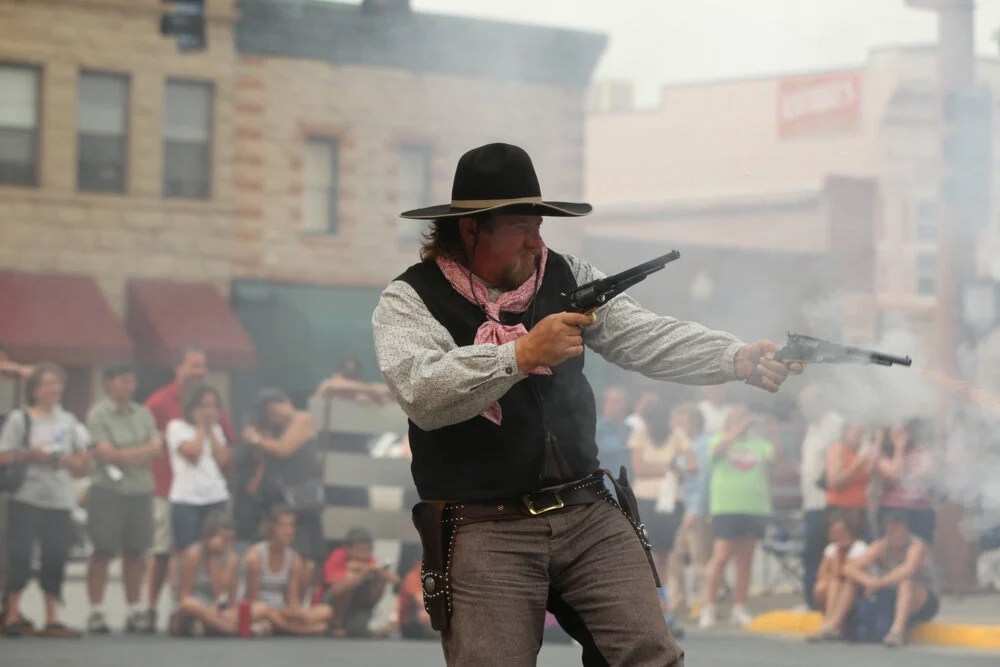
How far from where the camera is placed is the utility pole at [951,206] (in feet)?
34.2

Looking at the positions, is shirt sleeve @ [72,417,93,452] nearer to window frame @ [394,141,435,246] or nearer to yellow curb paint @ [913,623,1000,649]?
yellow curb paint @ [913,623,1000,649]

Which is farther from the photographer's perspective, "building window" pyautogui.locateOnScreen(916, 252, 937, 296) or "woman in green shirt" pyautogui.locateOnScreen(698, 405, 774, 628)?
"building window" pyautogui.locateOnScreen(916, 252, 937, 296)

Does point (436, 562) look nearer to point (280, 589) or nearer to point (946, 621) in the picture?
point (280, 589)

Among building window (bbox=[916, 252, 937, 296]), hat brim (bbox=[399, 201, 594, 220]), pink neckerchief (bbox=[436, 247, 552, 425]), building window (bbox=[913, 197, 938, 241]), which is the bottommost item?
pink neckerchief (bbox=[436, 247, 552, 425])

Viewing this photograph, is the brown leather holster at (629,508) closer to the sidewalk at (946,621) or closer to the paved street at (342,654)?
the paved street at (342,654)

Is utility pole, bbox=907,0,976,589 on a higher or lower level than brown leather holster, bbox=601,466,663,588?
higher

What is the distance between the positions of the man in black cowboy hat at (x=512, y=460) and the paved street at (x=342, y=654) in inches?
159

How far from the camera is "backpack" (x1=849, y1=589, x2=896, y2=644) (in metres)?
8.12

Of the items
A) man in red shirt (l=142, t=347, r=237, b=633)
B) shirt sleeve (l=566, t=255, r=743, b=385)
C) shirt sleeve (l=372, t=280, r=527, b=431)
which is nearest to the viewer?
shirt sleeve (l=372, t=280, r=527, b=431)

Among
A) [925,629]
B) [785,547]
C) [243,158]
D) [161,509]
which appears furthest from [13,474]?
[243,158]

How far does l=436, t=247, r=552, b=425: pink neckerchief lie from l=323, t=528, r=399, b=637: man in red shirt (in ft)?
16.9

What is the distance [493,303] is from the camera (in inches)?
124

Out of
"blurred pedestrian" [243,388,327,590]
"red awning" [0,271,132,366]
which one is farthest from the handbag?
"red awning" [0,271,132,366]

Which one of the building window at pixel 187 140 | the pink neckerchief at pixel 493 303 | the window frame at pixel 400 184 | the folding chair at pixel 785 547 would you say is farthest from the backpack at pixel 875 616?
the building window at pixel 187 140
